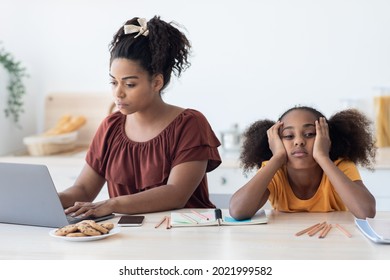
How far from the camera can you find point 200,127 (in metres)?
2.08

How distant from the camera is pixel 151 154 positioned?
2061 millimetres

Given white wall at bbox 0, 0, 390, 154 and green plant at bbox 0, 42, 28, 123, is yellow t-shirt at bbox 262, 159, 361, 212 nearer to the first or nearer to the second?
white wall at bbox 0, 0, 390, 154

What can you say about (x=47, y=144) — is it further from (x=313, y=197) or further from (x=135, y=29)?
(x=313, y=197)

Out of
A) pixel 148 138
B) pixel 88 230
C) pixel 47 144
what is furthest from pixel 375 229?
pixel 47 144

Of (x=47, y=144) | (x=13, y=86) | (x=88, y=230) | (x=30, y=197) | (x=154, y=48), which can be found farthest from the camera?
(x=13, y=86)

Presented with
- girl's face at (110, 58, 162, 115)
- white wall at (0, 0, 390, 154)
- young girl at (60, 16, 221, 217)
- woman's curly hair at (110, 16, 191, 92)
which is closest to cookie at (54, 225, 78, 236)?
young girl at (60, 16, 221, 217)

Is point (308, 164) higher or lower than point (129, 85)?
lower

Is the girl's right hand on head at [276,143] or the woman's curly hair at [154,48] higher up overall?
the woman's curly hair at [154,48]

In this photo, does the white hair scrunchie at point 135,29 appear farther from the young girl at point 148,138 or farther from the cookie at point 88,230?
the cookie at point 88,230

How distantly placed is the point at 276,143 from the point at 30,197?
69 cm

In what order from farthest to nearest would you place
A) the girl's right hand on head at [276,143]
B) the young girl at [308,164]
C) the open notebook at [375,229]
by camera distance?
the girl's right hand on head at [276,143] < the young girl at [308,164] < the open notebook at [375,229]

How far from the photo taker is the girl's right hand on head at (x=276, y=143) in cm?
193

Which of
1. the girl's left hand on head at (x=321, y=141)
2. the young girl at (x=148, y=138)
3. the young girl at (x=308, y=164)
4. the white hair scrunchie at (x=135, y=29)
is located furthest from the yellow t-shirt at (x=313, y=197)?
the white hair scrunchie at (x=135, y=29)

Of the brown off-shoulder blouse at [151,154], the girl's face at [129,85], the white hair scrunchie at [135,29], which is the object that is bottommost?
the brown off-shoulder blouse at [151,154]
